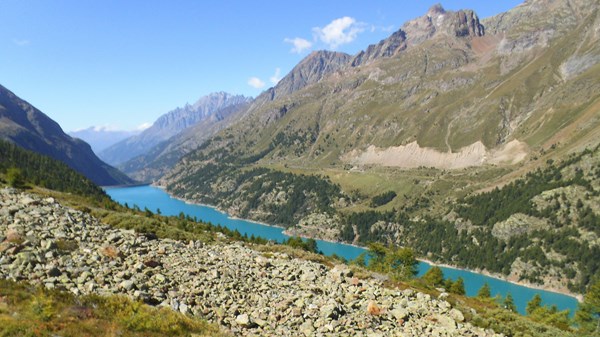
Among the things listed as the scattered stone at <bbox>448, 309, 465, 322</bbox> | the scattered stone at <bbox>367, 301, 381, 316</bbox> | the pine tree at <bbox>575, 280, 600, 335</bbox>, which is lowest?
the pine tree at <bbox>575, 280, 600, 335</bbox>

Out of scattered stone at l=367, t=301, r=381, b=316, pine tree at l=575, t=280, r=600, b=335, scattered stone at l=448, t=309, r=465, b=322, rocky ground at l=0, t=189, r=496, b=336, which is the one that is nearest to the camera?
rocky ground at l=0, t=189, r=496, b=336

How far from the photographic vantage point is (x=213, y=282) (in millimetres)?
30984

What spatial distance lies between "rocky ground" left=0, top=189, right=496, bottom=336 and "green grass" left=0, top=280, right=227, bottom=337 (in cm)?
247

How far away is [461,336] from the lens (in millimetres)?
30234

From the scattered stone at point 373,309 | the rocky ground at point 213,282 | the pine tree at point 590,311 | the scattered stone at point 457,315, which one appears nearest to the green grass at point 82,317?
the rocky ground at point 213,282

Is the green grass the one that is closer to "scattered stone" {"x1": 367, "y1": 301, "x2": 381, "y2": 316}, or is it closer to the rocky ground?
the rocky ground

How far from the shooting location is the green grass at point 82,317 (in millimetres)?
17906

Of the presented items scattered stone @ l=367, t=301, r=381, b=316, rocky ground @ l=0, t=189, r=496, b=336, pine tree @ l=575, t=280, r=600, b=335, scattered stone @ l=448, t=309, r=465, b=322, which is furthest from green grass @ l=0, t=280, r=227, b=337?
pine tree @ l=575, t=280, r=600, b=335

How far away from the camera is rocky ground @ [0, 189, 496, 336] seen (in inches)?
1037

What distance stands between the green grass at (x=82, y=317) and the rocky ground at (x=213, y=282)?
8.10ft

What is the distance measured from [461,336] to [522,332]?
27.8ft

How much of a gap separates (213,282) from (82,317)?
39.1ft

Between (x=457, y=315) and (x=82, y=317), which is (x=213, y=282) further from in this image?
(x=457, y=315)

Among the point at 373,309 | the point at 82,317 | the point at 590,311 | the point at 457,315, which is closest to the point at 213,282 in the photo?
the point at 82,317
